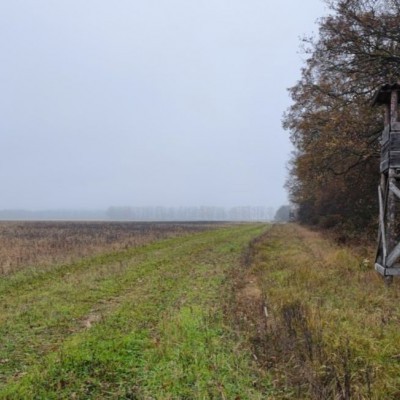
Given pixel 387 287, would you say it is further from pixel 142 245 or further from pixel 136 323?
pixel 142 245

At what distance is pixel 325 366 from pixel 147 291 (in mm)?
6457

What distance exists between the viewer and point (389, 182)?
1002 centimetres

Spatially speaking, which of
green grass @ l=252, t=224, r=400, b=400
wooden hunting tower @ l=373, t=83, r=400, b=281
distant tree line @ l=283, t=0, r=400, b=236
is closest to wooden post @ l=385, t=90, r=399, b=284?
wooden hunting tower @ l=373, t=83, r=400, b=281

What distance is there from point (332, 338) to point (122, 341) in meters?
3.59

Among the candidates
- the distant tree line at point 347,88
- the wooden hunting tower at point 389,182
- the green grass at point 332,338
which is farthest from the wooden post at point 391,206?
the distant tree line at point 347,88

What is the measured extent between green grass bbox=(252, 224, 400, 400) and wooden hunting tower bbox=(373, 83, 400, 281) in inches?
29.2

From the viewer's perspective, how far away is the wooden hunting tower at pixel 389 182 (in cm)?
984

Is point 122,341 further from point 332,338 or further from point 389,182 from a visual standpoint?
point 389,182

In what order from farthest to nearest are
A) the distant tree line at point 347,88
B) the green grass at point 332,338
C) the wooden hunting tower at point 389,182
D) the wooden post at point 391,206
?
the distant tree line at point 347,88 → the wooden post at point 391,206 → the wooden hunting tower at point 389,182 → the green grass at point 332,338

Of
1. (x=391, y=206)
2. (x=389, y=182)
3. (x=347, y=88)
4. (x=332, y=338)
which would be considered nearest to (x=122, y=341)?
(x=332, y=338)

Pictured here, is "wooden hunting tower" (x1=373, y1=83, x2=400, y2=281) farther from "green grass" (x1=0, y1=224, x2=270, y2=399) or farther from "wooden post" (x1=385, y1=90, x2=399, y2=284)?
"green grass" (x1=0, y1=224, x2=270, y2=399)

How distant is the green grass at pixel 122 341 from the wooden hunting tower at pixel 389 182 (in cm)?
431

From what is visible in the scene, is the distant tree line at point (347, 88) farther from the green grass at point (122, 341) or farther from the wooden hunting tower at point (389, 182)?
the green grass at point (122, 341)

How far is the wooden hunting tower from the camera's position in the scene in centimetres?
984
